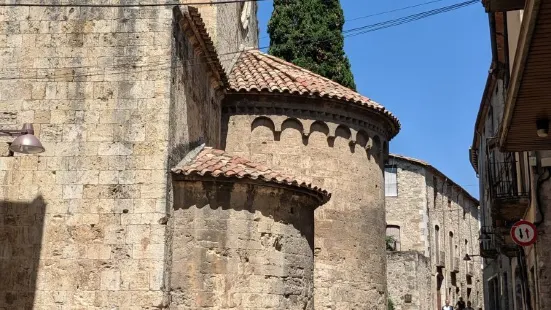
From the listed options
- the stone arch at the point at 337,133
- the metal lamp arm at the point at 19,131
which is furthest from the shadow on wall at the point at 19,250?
the stone arch at the point at 337,133

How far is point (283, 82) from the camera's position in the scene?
1335 cm

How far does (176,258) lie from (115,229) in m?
0.94

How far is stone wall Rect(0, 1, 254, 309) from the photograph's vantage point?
931 centimetres

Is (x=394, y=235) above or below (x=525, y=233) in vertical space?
above

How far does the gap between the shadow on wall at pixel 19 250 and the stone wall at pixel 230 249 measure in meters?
1.87

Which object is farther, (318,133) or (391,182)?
(391,182)

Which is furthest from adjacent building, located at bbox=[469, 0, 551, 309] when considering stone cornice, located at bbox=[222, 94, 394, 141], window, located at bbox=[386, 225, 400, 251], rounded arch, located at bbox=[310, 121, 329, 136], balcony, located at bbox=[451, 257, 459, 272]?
balcony, located at bbox=[451, 257, 459, 272]

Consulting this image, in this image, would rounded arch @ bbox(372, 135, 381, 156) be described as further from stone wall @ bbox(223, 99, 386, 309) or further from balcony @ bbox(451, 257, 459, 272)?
balcony @ bbox(451, 257, 459, 272)

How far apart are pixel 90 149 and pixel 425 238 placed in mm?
21231

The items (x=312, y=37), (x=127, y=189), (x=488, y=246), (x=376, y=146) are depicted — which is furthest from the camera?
(x=312, y=37)

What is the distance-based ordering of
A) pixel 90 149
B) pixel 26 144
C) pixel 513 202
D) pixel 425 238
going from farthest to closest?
pixel 425 238 < pixel 513 202 < pixel 90 149 < pixel 26 144

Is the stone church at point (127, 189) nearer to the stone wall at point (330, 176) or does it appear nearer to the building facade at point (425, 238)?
the stone wall at point (330, 176)

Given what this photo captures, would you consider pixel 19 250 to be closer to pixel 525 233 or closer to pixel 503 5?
pixel 525 233

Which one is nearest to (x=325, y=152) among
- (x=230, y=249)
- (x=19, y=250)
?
(x=230, y=249)
